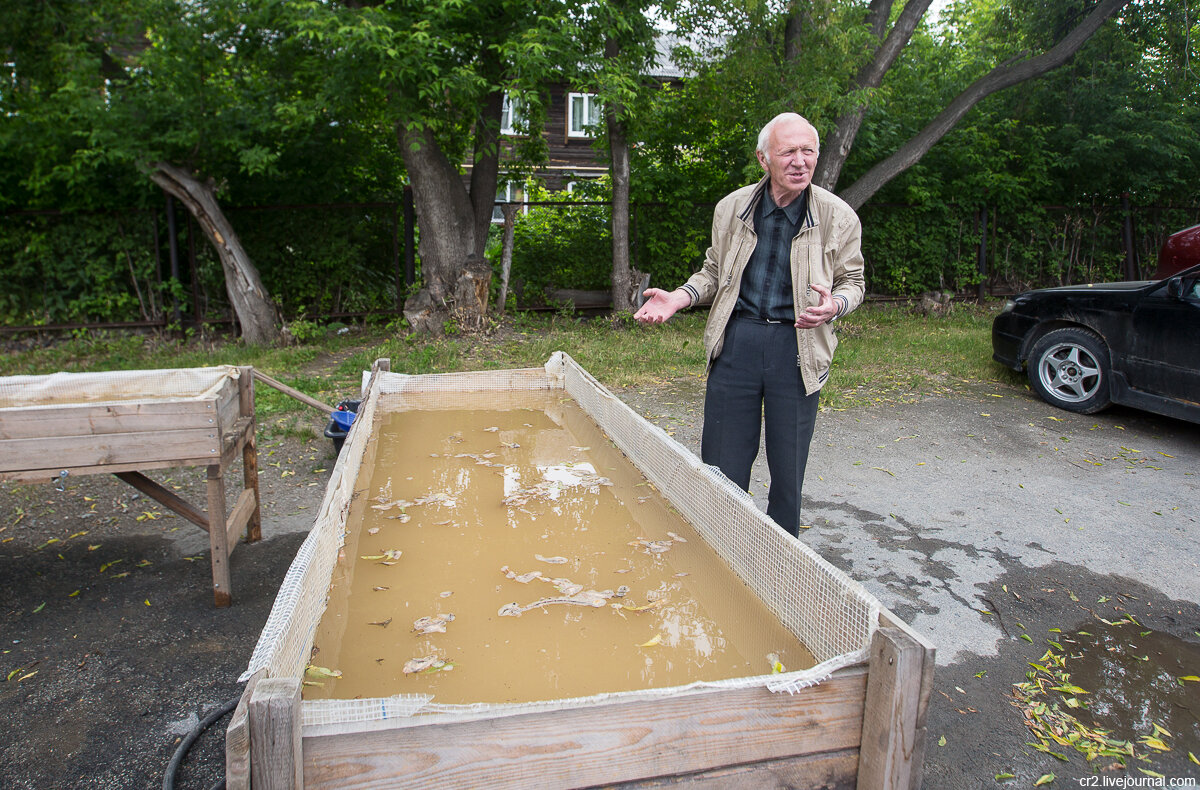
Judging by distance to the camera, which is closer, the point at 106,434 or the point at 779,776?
the point at 779,776

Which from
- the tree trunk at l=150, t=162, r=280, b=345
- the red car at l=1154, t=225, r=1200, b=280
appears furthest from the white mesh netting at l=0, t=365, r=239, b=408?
the red car at l=1154, t=225, r=1200, b=280

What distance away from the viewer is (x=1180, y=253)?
7.45m

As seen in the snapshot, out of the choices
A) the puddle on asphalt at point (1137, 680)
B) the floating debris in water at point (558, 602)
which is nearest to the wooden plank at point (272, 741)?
the floating debris in water at point (558, 602)

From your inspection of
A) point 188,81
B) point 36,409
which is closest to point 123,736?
point 36,409

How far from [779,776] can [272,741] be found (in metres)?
1.03

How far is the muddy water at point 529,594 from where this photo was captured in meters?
2.21

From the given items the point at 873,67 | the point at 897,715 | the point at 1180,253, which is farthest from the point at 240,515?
the point at 873,67

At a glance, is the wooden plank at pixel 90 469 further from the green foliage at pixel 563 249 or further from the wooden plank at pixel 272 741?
the green foliage at pixel 563 249

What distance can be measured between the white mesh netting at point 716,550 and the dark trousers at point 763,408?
232mm

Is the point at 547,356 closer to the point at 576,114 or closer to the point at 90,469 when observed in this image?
A: the point at 90,469

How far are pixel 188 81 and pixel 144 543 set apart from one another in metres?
6.78

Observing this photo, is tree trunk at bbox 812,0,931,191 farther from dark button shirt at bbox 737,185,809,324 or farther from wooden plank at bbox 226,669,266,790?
wooden plank at bbox 226,669,266,790

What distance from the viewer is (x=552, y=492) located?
143 inches

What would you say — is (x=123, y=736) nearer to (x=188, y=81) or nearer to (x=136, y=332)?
(x=188, y=81)
